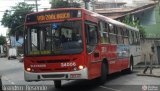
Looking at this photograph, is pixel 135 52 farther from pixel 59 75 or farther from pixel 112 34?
pixel 59 75

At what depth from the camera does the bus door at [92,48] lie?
44.7 feet

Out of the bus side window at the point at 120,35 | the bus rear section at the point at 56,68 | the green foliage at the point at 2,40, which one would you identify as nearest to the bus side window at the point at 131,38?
the bus side window at the point at 120,35

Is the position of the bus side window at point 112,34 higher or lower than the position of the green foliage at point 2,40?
higher

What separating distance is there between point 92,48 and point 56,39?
150 cm

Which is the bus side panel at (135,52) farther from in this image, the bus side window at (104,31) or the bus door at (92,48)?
the bus door at (92,48)

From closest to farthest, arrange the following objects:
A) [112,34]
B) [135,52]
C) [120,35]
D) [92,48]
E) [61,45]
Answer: [61,45] → [92,48] → [112,34] → [120,35] → [135,52]

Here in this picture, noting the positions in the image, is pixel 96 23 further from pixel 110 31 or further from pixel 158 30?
A: pixel 158 30

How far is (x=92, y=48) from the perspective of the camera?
14070mm

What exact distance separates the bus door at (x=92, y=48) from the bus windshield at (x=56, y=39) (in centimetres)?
43

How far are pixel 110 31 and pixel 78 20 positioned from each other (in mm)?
4254

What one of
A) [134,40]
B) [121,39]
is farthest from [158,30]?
[121,39]

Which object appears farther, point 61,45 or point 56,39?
point 56,39

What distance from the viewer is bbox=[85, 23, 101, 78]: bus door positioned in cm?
1362

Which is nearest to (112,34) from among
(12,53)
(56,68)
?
(56,68)
